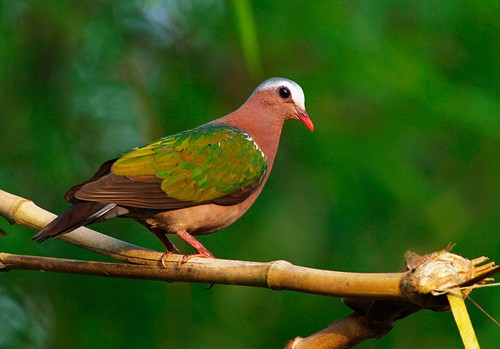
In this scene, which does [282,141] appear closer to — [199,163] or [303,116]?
[303,116]

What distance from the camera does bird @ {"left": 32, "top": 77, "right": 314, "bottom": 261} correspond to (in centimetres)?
319

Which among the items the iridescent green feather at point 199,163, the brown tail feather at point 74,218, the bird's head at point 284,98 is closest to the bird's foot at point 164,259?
the brown tail feather at point 74,218

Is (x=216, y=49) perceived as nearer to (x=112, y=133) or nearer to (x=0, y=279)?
(x=112, y=133)

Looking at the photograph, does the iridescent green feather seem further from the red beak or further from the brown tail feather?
the red beak

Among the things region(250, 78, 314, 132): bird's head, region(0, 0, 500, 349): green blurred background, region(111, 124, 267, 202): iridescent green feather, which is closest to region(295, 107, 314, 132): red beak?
region(250, 78, 314, 132): bird's head

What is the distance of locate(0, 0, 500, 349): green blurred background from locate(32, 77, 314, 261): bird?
2.19 ft

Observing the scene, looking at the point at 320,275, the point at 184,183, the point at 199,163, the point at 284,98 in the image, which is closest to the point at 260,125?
the point at 284,98

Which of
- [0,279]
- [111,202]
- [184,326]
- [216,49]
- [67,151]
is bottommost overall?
[111,202]

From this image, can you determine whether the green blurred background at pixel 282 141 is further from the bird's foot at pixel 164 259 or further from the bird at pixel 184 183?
the bird's foot at pixel 164 259

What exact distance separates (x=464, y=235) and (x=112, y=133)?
5.79 ft

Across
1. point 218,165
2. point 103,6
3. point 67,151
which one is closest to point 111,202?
point 218,165

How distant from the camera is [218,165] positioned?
11.5 ft

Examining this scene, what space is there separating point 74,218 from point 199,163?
71 centimetres

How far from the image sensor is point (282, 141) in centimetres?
459
